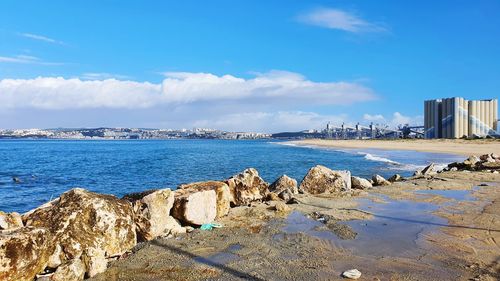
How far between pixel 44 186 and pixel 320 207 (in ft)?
79.9

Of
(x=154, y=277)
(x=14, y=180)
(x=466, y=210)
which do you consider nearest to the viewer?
(x=154, y=277)

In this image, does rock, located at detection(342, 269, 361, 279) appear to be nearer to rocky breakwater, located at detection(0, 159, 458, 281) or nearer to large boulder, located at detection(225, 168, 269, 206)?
rocky breakwater, located at detection(0, 159, 458, 281)

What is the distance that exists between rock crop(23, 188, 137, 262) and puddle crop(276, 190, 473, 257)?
4019mm

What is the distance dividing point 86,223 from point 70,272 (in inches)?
55.6

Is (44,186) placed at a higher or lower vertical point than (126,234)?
lower

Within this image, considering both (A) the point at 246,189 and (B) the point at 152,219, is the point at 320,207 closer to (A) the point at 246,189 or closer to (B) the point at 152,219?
(A) the point at 246,189

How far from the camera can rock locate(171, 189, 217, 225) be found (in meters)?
10.3

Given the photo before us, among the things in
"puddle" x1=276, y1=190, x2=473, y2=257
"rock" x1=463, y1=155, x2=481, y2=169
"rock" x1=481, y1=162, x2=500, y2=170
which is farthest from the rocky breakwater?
"rock" x1=463, y1=155, x2=481, y2=169

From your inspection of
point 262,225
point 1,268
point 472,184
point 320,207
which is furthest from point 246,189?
point 472,184

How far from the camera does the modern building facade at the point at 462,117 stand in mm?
127625

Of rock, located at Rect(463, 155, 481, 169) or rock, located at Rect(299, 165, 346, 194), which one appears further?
rock, located at Rect(463, 155, 481, 169)

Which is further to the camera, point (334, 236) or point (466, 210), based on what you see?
point (466, 210)

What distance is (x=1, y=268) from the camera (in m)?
6.13

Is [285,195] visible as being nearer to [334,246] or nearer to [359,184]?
[359,184]
